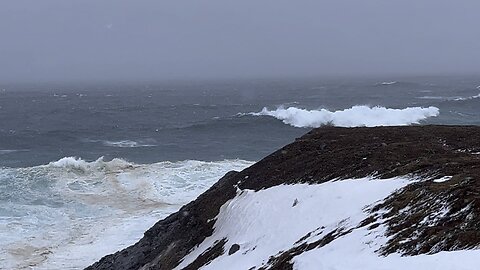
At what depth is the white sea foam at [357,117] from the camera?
79.1m

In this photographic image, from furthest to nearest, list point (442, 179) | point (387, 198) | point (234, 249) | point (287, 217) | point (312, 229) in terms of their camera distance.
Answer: point (287, 217), point (234, 249), point (312, 229), point (442, 179), point (387, 198)

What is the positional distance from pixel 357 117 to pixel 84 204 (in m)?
55.5

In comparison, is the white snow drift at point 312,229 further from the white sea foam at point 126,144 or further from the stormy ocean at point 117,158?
the white sea foam at point 126,144

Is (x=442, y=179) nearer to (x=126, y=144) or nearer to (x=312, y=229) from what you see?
(x=312, y=229)

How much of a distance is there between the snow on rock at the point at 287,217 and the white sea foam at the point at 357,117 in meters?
61.2

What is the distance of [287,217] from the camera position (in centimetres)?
1583

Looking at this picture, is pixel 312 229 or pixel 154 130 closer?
pixel 312 229

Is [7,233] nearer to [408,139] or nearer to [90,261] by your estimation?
[90,261]

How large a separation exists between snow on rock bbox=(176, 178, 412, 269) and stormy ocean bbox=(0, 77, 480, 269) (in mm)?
9431

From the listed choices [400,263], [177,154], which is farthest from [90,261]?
[177,154]

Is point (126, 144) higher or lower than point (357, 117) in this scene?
lower

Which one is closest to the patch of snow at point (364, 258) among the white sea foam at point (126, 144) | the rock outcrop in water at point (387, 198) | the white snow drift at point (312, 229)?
the white snow drift at point (312, 229)

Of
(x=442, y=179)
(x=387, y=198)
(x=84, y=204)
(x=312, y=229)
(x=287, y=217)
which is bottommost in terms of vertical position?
(x=84, y=204)

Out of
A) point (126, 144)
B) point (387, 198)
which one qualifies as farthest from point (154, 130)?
point (387, 198)
